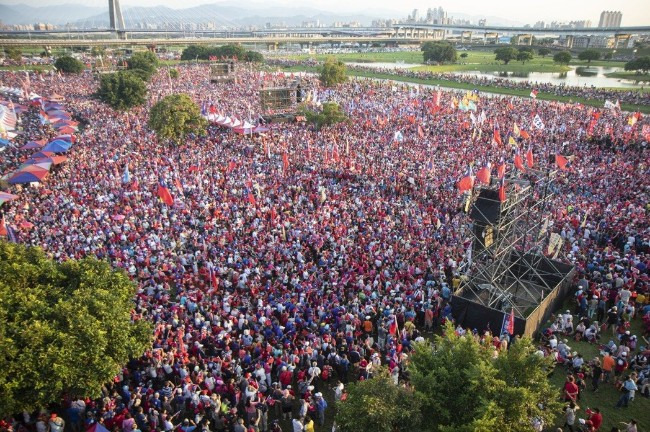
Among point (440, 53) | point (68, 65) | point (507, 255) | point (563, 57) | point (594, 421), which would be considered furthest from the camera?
point (440, 53)

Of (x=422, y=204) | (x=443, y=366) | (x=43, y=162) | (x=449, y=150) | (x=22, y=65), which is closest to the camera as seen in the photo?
(x=443, y=366)

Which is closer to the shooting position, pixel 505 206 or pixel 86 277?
pixel 86 277

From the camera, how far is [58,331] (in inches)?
357

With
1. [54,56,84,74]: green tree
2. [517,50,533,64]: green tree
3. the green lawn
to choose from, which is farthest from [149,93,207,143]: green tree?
[517,50,533,64]: green tree

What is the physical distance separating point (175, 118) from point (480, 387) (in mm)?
30376

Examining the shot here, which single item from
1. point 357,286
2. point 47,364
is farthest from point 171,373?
point 357,286

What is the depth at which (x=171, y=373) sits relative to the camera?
435 inches

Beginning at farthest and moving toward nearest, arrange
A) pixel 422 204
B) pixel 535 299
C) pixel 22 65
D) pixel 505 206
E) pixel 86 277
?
pixel 22 65 < pixel 422 204 < pixel 535 299 < pixel 505 206 < pixel 86 277

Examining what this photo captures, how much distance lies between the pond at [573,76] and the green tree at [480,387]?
251 ft

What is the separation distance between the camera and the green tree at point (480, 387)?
6984 millimetres

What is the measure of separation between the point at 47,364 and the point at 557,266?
48.8 feet

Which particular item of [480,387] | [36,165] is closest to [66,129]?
[36,165]

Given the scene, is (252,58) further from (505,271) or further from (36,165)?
(505,271)

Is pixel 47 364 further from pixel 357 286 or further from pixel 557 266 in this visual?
pixel 557 266
